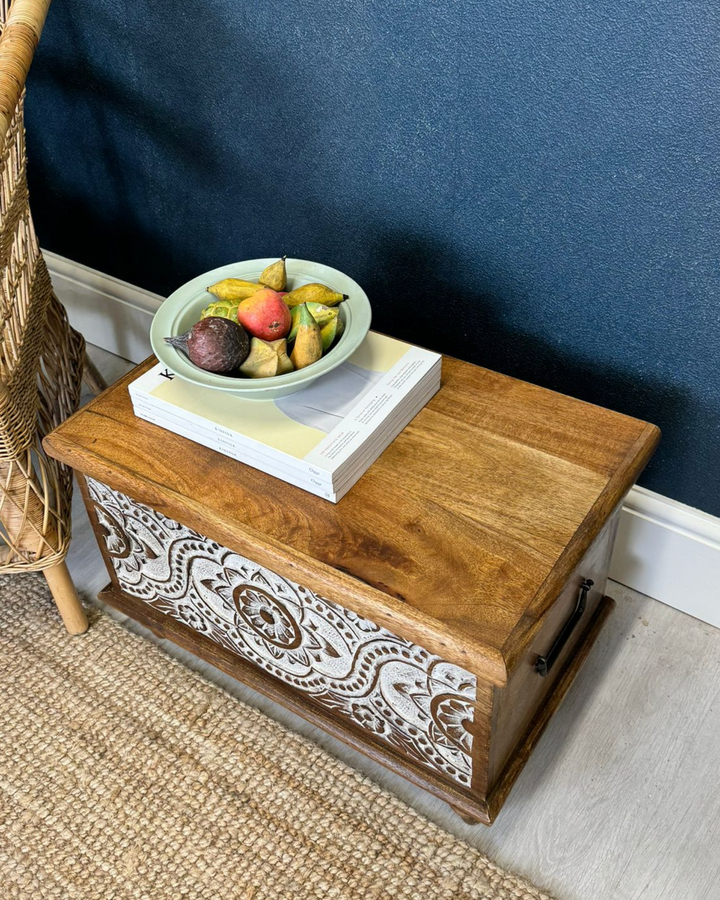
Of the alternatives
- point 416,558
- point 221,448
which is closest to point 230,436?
point 221,448

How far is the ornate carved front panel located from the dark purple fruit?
207mm

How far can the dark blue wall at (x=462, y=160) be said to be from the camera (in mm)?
901

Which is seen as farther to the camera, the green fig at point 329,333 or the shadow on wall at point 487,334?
the shadow on wall at point 487,334

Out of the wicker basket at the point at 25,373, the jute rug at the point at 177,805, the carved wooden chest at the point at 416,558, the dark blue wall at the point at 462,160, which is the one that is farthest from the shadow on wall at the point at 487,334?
the jute rug at the point at 177,805

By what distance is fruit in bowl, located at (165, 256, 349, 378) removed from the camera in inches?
34.5

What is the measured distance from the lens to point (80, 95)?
136 centimetres

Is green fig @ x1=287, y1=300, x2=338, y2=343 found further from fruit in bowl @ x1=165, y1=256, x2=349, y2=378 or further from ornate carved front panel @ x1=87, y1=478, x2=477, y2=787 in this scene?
ornate carved front panel @ x1=87, y1=478, x2=477, y2=787

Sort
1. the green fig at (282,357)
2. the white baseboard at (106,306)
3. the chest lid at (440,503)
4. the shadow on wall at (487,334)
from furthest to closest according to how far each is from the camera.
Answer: the white baseboard at (106,306)
the shadow on wall at (487,334)
the green fig at (282,357)
the chest lid at (440,503)

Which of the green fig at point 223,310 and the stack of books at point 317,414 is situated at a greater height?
the green fig at point 223,310

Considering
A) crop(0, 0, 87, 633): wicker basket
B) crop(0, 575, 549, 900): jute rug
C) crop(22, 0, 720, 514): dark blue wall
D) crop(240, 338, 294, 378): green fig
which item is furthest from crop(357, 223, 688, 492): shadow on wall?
crop(0, 575, 549, 900): jute rug

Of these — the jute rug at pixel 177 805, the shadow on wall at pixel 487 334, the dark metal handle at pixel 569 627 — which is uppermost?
the shadow on wall at pixel 487 334

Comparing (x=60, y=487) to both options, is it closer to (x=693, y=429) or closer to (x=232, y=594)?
(x=232, y=594)

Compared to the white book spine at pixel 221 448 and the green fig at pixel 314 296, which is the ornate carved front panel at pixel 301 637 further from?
the green fig at pixel 314 296

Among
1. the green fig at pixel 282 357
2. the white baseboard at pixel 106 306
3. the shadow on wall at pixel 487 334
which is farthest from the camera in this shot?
the white baseboard at pixel 106 306
